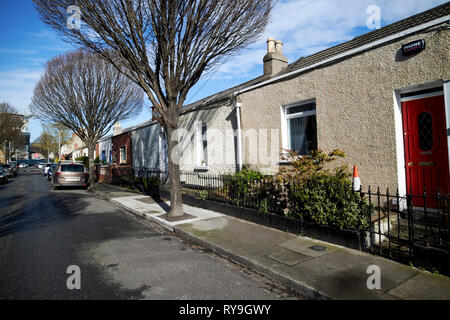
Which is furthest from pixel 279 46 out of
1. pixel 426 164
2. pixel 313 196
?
pixel 313 196

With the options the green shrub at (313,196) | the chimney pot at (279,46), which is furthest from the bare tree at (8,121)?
the green shrub at (313,196)

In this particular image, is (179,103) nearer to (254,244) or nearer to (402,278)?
(254,244)

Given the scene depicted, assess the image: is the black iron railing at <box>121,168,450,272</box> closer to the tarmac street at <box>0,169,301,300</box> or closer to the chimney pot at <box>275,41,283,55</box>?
the tarmac street at <box>0,169,301,300</box>

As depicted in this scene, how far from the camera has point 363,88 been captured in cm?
613

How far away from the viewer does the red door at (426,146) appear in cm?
514

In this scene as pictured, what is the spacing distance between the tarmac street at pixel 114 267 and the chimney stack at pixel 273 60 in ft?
21.0

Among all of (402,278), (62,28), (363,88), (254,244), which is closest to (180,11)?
(62,28)

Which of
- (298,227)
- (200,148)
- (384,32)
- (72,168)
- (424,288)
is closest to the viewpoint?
(424,288)

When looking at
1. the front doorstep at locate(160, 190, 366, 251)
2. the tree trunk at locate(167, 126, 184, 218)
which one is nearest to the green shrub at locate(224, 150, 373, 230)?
the front doorstep at locate(160, 190, 366, 251)

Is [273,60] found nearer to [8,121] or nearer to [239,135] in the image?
[239,135]

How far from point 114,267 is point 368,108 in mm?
5814

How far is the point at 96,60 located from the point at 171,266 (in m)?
15.5

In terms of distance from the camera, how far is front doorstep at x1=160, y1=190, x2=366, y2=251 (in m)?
4.81

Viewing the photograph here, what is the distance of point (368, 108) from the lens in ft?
19.8
